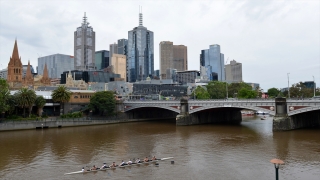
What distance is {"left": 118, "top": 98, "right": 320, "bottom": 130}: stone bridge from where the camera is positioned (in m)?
61.8

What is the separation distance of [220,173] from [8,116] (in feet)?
219

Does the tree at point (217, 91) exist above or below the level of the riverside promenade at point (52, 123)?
above

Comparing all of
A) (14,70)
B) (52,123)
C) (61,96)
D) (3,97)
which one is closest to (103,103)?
(61,96)

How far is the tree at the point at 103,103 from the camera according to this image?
9181 cm

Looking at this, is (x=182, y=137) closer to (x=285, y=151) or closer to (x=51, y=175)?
(x=285, y=151)

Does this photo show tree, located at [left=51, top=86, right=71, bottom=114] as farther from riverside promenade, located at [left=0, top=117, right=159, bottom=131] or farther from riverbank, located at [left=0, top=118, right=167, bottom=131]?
riverbank, located at [left=0, top=118, right=167, bottom=131]

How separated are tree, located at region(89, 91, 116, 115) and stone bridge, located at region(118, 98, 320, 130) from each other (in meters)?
6.90

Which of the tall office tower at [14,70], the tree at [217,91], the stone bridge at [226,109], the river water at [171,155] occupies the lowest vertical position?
the river water at [171,155]

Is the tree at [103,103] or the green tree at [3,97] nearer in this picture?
the green tree at [3,97]

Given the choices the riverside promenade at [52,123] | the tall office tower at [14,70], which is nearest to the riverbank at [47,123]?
the riverside promenade at [52,123]

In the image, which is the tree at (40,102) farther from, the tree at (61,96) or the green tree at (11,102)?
the green tree at (11,102)

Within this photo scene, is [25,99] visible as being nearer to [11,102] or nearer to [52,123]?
[11,102]

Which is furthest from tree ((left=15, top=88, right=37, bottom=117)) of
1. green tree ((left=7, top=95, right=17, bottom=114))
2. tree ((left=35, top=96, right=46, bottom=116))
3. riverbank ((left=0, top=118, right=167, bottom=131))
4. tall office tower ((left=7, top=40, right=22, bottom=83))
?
tall office tower ((left=7, top=40, right=22, bottom=83))

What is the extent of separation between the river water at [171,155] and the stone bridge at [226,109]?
478cm
